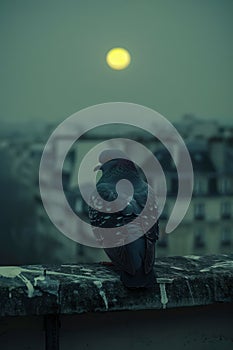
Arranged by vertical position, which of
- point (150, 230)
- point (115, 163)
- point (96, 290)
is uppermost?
point (115, 163)

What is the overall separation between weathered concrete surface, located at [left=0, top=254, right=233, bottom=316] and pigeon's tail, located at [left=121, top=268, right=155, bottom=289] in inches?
0.8

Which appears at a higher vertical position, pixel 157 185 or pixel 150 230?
pixel 157 185

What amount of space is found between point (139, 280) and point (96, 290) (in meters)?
0.08

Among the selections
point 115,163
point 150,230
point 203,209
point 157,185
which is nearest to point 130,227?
point 150,230

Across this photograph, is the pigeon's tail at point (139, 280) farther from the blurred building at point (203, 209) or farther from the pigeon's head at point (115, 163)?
the blurred building at point (203, 209)

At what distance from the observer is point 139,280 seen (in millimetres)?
916

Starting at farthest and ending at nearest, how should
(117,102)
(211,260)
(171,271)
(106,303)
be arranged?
(117,102) < (211,260) < (171,271) < (106,303)

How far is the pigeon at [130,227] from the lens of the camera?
917 mm

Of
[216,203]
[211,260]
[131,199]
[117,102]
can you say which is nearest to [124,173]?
[131,199]

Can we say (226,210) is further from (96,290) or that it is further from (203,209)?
(96,290)

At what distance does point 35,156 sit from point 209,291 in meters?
1.68

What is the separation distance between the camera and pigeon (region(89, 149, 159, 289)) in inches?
36.1

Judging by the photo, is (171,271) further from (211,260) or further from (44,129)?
(44,129)

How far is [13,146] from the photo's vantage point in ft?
8.11
